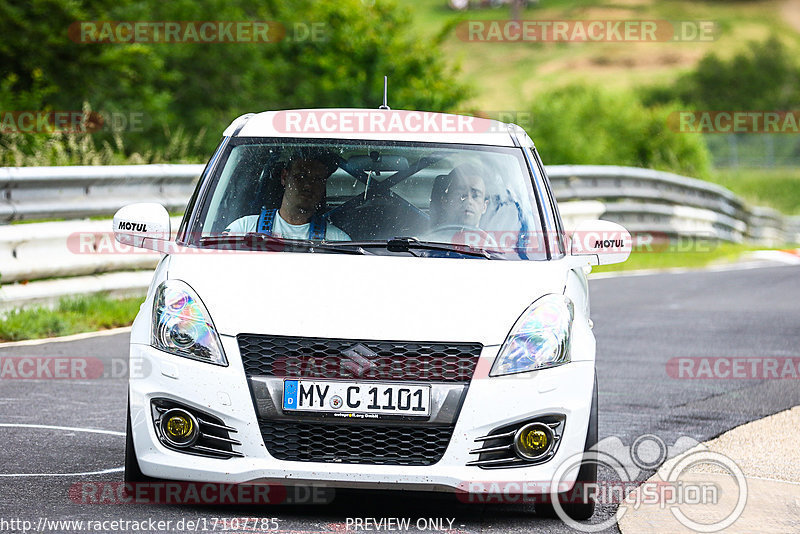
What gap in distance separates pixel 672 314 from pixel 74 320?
5.76m

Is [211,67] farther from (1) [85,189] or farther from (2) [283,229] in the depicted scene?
(2) [283,229]

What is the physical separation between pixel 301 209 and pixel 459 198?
2.29ft

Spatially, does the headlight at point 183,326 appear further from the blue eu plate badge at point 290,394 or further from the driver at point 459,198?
the driver at point 459,198

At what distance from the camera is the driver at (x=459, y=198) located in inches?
235

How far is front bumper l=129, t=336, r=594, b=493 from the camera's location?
4.98m

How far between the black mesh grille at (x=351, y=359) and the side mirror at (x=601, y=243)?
4.27ft

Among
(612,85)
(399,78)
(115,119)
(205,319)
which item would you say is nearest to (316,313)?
(205,319)

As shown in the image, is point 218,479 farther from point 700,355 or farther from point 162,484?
point 700,355

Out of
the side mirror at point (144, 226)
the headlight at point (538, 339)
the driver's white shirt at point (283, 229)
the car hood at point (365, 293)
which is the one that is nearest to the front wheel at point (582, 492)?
the headlight at point (538, 339)

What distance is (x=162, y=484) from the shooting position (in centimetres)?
546

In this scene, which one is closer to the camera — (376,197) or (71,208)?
(376,197)

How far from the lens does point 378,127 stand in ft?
20.8

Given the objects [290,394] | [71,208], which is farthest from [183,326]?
[71,208]

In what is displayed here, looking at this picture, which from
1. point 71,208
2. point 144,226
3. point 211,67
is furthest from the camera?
point 211,67
